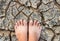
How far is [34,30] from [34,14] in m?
0.15

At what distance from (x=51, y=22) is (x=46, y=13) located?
88 millimetres

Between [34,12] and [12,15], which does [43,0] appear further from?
[12,15]

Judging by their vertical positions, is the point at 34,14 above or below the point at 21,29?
above

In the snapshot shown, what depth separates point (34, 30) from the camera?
1.70m

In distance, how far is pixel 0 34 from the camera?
182 cm

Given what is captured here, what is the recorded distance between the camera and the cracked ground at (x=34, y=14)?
1.74m

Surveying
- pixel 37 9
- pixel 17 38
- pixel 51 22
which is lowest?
pixel 17 38

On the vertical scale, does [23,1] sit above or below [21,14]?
above

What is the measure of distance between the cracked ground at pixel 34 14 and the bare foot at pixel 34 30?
6 cm

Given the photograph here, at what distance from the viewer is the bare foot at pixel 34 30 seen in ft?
5.58

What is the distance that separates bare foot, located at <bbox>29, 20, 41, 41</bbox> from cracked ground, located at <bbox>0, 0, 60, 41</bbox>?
6 cm

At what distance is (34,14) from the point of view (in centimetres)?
176

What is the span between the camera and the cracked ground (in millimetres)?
1742

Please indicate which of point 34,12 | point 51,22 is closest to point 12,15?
point 34,12
